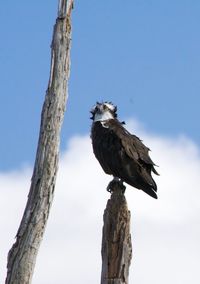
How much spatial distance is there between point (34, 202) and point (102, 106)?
4.43 m

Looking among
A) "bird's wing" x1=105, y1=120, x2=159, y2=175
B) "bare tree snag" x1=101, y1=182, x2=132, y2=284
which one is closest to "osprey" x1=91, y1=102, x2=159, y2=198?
"bird's wing" x1=105, y1=120, x2=159, y2=175

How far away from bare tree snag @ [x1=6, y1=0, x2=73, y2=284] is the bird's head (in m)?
2.98

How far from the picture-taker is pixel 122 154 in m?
10.6

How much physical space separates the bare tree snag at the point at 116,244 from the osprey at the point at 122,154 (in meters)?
2.42

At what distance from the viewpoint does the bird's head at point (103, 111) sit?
1247cm

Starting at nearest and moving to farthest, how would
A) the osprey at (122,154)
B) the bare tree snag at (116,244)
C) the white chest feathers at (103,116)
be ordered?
the bare tree snag at (116,244)
the osprey at (122,154)
the white chest feathers at (103,116)

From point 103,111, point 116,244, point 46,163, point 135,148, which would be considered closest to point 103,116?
point 103,111

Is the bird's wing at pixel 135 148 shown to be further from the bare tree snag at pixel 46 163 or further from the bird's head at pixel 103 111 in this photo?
the bare tree snag at pixel 46 163

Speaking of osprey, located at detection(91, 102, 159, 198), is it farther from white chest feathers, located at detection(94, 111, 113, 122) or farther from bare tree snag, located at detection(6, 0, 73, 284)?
bare tree snag, located at detection(6, 0, 73, 284)

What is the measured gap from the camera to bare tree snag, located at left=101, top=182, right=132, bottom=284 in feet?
23.8

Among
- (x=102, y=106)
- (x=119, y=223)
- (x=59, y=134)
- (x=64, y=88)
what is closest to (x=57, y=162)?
(x=59, y=134)

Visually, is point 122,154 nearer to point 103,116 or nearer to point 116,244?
point 103,116

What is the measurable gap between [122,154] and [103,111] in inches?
86.0

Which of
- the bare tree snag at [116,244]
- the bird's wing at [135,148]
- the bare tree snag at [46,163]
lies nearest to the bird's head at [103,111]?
the bird's wing at [135,148]
